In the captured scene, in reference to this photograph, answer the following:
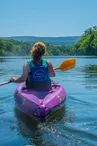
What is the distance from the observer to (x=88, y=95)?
10.0 metres

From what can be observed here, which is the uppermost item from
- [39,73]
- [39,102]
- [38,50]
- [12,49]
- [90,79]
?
[38,50]

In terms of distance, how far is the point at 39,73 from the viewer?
7176mm

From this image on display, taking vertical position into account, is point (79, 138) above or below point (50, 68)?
below

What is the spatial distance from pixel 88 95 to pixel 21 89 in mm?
3100

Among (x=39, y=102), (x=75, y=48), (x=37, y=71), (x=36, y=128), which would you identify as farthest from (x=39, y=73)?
(x=75, y=48)

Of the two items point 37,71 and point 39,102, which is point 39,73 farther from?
point 39,102

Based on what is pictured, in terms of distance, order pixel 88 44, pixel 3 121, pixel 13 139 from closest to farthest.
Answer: pixel 13 139 → pixel 3 121 → pixel 88 44

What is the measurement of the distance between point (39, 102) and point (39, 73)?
3.50 ft

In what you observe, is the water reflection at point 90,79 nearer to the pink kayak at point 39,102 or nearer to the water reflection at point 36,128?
the pink kayak at point 39,102

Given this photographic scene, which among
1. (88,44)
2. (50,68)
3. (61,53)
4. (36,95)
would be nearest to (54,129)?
(36,95)

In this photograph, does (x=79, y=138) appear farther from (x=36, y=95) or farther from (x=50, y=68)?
(x=50, y=68)

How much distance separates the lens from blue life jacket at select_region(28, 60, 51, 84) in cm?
711

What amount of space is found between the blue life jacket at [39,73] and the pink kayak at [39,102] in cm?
29

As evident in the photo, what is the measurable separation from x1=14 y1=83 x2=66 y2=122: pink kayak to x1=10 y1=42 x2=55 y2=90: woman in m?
0.24
